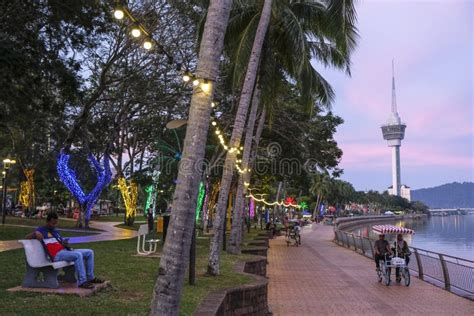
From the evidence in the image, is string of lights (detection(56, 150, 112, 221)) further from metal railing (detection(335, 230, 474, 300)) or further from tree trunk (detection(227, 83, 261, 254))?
metal railing (detection(335, 230, 474, 300))

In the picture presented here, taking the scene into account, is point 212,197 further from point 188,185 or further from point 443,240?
point 188,185

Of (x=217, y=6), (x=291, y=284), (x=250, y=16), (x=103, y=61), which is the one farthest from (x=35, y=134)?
(x=217, y=6)

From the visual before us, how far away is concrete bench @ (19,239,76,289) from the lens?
723 cm

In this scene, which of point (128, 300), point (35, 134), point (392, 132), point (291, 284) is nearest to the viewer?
point (128, 300)

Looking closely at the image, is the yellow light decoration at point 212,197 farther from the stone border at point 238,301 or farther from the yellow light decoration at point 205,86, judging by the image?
the yellow light decoration at point 205,86

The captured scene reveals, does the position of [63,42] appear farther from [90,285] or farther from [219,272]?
[90,285]

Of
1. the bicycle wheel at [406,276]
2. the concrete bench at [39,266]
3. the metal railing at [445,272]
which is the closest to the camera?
the concrete bench at [39,266]

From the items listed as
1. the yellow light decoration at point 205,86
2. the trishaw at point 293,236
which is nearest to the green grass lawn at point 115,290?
the yellow light decoration at point 205,86

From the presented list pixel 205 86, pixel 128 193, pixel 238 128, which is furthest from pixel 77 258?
pixel 128 193

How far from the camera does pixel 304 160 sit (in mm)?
29438

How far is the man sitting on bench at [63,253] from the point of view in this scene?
24.4 ft

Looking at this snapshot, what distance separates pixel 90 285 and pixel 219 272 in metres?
4.06

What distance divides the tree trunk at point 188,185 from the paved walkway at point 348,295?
5.77 meters

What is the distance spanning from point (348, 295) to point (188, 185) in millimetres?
8519
